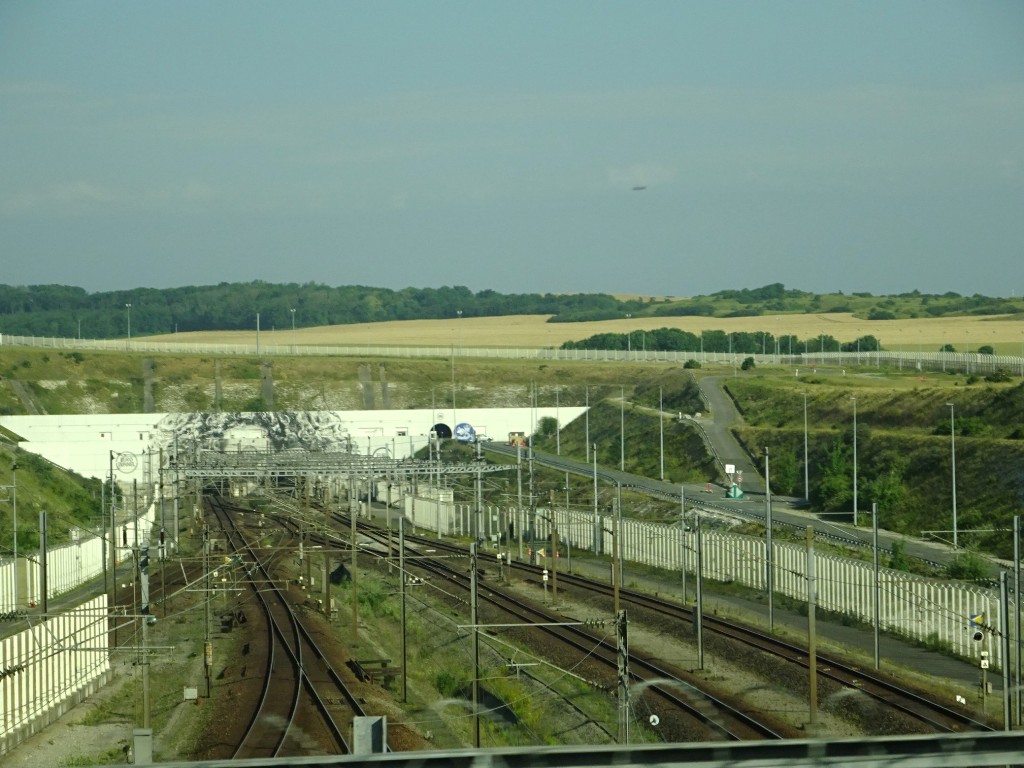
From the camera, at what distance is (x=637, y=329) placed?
15712 cm

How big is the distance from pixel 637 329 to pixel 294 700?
133 meters

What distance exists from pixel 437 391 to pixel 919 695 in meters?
75.4

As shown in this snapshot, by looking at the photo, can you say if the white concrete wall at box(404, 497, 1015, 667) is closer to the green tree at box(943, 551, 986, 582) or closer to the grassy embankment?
the green tree at box(943, 551, 986, 582)

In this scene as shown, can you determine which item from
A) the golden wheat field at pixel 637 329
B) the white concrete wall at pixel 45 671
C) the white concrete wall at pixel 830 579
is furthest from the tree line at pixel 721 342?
the white concrete wall at pixel 45 671

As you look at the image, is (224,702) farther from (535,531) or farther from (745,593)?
(535,531)

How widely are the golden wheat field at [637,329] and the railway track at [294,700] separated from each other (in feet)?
296

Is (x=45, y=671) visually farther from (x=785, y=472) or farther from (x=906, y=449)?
(x=785, y=472)

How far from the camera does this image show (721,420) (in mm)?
75500

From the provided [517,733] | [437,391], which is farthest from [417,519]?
[517,733]

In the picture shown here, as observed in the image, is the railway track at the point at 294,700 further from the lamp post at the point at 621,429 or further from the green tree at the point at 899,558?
the lamp post at the point at 621,429

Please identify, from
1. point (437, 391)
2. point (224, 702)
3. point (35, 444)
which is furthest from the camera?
point (437, 391)

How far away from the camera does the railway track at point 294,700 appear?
22.4 m

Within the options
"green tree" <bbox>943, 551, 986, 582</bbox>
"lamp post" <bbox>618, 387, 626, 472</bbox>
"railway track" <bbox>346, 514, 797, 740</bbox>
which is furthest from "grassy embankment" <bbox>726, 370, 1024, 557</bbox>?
"railway track" <bbox>346, 514, 797, 740</bbox>

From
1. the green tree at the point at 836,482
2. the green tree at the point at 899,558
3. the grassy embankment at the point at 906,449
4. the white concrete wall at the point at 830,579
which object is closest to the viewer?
the white concrete wall at the point at 830,579
